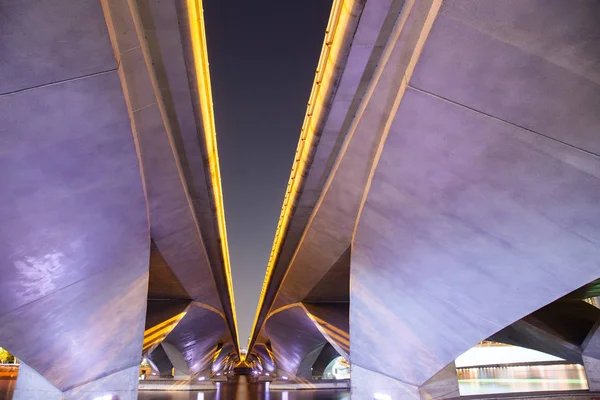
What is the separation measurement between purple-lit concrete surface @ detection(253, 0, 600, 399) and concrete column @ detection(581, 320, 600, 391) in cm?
1200

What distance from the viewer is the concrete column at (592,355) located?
1877 centimetres

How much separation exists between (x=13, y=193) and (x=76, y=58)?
2.56 metres

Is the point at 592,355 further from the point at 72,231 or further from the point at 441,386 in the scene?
the point at 72,231

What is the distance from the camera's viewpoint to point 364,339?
1408 cm

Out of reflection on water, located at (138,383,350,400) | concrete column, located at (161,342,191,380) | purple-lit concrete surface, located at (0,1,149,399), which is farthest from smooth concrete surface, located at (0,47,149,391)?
concrete column, located at (161,342,191,380)

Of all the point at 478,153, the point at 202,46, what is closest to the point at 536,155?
the point at 478,153

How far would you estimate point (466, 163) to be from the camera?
658cm

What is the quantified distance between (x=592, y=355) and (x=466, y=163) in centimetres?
1874

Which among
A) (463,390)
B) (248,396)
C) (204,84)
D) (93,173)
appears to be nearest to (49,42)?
(93,173)

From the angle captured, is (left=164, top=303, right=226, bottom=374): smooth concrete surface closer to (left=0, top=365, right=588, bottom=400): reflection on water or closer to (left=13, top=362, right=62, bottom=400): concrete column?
(left=0, top=365, right=588, bottom=400): reflection on water

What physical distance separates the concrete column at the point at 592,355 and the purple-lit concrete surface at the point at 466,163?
472 inches

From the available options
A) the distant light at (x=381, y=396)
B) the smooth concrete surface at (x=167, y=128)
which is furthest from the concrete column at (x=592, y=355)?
the smooth concrete surface at (x=167, y=128)

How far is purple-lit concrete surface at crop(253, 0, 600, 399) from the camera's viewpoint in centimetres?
484

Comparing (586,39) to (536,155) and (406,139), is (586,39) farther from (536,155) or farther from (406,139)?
(406,139)
